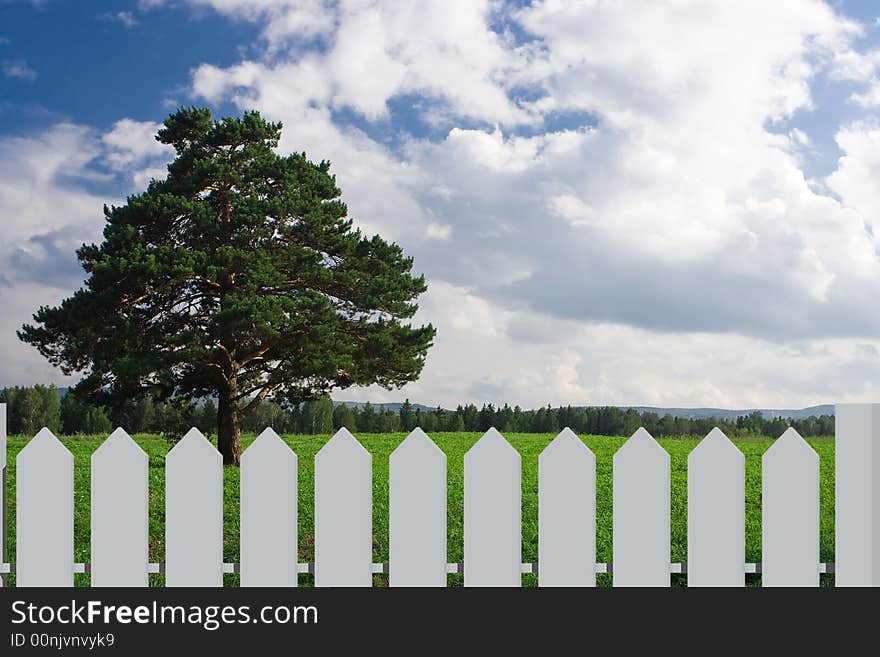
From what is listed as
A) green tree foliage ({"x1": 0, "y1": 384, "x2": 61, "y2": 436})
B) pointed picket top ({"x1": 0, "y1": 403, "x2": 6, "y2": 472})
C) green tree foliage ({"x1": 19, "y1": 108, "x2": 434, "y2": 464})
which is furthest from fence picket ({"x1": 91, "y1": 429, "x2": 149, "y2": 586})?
green tree foliage ({"x1": 0, "y1": 384, "x2": 61, "y2": 436})

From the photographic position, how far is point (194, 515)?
4.77 metres

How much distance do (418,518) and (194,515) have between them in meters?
1.33

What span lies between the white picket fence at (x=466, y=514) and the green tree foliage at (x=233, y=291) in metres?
7.15

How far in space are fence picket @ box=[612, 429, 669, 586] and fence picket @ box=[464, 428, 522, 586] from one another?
602mm

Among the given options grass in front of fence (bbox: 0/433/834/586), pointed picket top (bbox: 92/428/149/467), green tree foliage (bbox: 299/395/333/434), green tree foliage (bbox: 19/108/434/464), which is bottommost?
grass in front of fence (bbox: 0/433/834/586)

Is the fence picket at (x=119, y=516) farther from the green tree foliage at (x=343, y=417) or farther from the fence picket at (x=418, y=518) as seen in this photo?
the green tree foliage at (x=343, y=417)

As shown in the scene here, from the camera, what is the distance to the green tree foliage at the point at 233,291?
12391mm

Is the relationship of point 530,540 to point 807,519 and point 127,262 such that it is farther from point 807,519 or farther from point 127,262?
point 127,262

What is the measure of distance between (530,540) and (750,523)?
2585 millimetres

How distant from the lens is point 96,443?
17.8 m

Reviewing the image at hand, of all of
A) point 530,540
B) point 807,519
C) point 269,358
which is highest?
point 269,358

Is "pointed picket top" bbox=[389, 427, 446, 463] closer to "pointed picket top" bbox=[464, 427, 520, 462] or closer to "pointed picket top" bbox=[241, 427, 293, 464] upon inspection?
"pointed picket top" bbox=[464, 427, 520, 462]

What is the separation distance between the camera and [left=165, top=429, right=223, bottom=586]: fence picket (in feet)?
15.6
